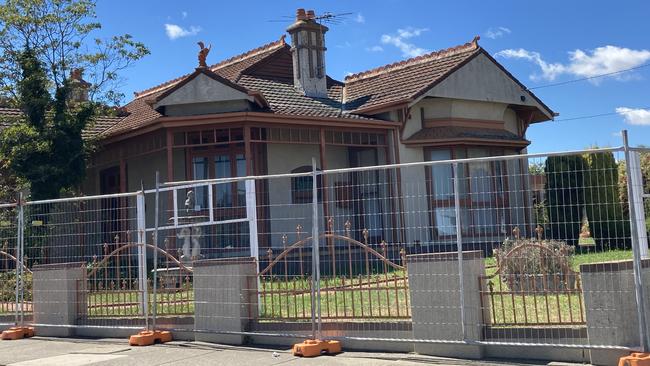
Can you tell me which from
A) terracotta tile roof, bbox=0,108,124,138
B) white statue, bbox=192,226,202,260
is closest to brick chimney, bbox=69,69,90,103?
terracotta tile roof, bbox=0,108,124,138

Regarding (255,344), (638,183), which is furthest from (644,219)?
(255,344)

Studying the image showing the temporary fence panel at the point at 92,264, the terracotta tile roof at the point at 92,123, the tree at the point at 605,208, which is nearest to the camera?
the tree at the point at 605,208

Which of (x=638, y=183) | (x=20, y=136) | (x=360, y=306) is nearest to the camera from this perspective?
(x=638, y=183)

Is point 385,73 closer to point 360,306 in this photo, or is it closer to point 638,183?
point 360,306

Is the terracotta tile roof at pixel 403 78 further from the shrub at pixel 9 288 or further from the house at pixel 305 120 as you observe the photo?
the shrub at pixel 9 288

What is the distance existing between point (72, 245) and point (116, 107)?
10607 millimetres

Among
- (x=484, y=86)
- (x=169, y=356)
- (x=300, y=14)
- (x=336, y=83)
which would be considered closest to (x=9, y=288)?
(x=169, y=356)

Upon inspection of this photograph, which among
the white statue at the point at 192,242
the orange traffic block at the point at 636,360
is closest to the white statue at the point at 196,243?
the white statue at the point at 192,242

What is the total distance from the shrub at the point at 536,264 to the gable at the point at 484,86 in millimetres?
10349

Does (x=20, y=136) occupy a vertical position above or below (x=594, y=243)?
above

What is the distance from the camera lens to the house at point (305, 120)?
16.8 metres

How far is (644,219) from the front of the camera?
666 centimetres

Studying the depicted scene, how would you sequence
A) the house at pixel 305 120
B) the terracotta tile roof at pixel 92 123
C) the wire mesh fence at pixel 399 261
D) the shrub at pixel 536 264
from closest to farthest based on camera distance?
1. the wire mesh fence at pixel 399 261
2. the shrub at pixel 536 264
3. the house at pixel 305 120
4. the terracotta tile roof at pixel 92 123

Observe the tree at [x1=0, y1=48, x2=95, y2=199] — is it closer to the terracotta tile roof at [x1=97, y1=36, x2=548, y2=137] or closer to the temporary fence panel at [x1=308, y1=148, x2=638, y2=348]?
the terracotta tile roof at [x1=97, y1=36, x2=548, y2=137]
